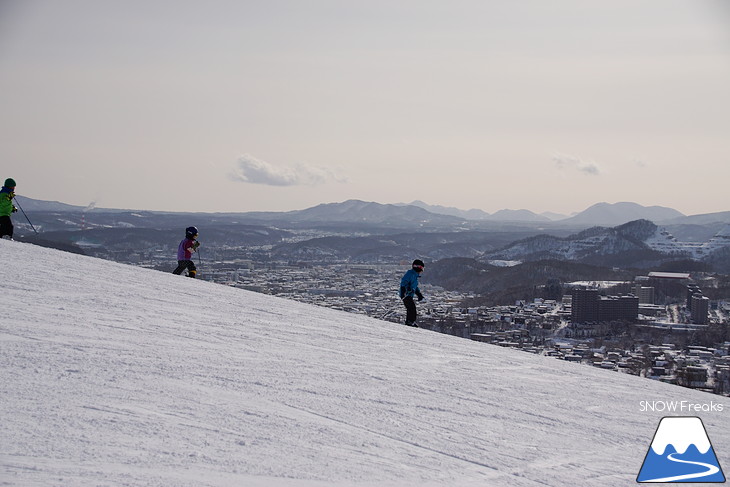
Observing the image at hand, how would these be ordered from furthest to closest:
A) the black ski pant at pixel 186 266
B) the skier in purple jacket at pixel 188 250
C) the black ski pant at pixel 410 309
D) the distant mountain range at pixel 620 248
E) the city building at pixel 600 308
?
the distant mountain range at pixel 620 248 → the city building at pixel 600 308 → the black ski pant at pixel 186 266 → the skier in purple jacket at pixel 188 250 → the black ski pant at pixel 410 309

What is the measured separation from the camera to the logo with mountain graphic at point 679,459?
5.28 metres

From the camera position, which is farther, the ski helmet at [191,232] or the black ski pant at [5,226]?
the black ski pant at [5,226]

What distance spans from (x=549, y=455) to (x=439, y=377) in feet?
7.22

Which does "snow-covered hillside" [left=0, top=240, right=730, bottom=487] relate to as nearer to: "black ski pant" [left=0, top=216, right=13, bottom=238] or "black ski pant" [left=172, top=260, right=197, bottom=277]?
"black ski pant" [left=172, top=260, right=197, bottom=277]

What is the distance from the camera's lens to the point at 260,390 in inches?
228

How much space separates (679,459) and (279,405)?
3.09 m

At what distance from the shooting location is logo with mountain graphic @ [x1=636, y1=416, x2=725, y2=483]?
5.28 m

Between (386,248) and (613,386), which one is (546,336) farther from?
(386,248)

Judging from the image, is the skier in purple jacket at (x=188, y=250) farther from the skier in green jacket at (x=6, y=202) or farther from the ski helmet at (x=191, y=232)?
the skier in green jacket at (x=6, y=202)

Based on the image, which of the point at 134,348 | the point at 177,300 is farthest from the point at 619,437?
the point at 177,300

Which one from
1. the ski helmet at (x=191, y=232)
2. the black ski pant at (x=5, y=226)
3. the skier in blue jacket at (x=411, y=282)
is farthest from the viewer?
the black ski pant at (x=5, y=226)
